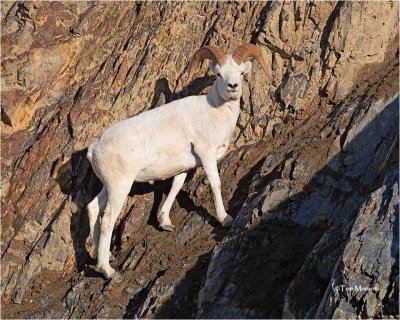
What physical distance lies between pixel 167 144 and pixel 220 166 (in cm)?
135

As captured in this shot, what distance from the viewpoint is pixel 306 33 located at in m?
14.3

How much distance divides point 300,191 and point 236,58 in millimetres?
2889

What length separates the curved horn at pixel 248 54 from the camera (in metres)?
12.9

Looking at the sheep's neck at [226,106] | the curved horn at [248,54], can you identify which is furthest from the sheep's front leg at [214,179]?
the curved horn at [248,54]

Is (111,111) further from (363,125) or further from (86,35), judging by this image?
(363,125)

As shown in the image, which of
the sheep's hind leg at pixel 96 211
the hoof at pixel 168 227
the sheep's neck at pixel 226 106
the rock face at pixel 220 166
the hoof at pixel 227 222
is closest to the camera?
the rock face at pixel 220 166

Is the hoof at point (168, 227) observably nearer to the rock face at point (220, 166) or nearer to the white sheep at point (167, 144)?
the white sheep at point (167, 144)

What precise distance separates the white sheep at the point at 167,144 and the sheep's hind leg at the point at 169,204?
18 millimetres

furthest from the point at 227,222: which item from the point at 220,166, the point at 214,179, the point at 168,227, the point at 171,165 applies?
the point at 220,166

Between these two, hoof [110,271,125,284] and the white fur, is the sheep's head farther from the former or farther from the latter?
hoof [110,271,125,284]

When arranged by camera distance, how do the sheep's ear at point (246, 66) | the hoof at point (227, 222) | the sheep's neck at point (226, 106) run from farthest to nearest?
the sheep's neck at point (226, 106) → the sheep's ear at point (246, 66) → the hoof at point (227, 222)

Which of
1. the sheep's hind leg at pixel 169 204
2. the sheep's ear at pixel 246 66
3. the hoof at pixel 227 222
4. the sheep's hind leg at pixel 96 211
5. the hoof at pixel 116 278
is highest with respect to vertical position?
the sheep's ear at pixel 246 66

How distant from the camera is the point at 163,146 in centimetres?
1306

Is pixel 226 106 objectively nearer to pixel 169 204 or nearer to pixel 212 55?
pixel 212 55
